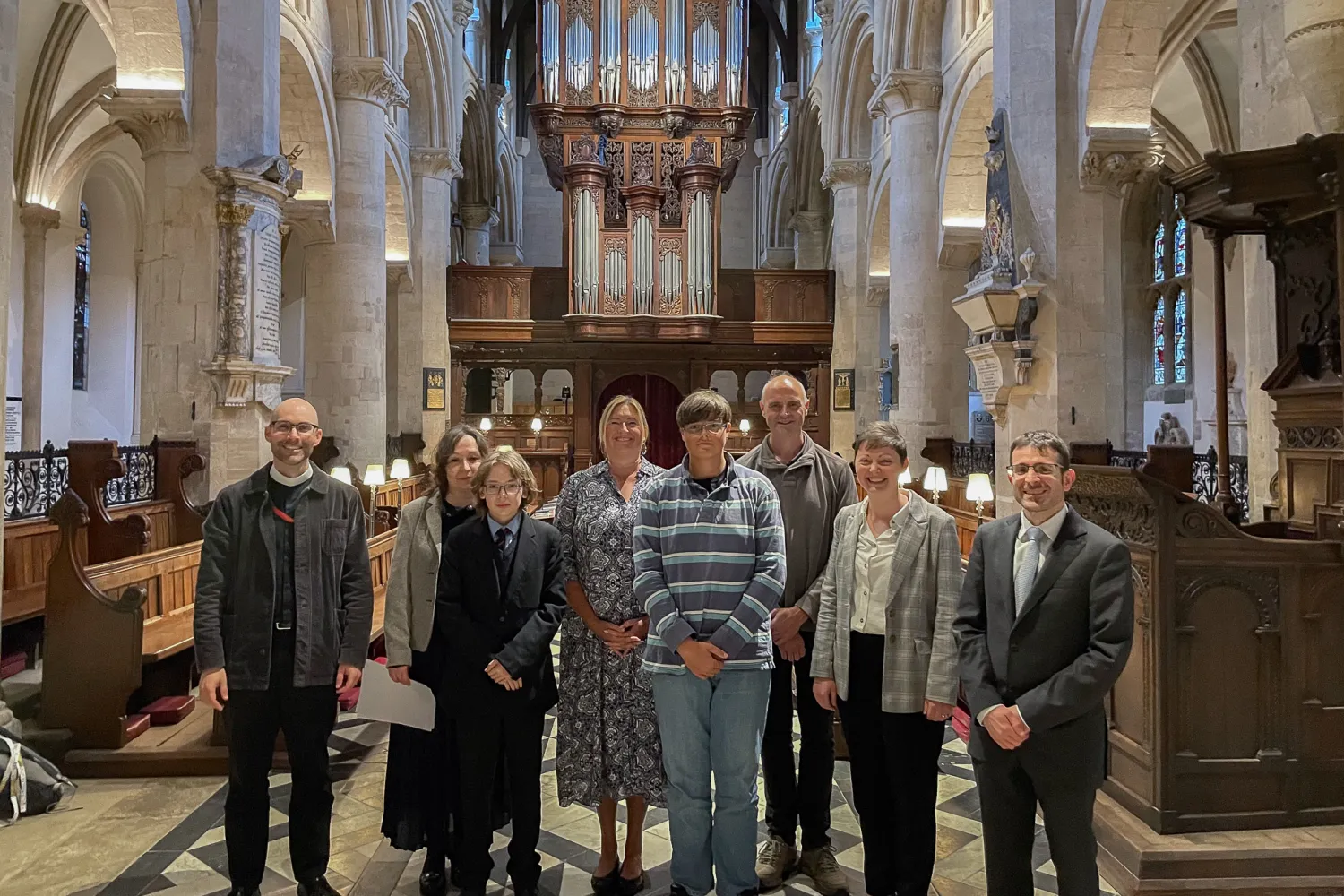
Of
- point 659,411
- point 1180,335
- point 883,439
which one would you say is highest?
point 1180,335

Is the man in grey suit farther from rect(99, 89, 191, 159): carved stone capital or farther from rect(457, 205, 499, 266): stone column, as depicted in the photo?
rect(457, 205, 499, 266): stone column

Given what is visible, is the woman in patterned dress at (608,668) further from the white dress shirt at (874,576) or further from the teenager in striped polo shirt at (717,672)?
the white dress shirt at (874,576)

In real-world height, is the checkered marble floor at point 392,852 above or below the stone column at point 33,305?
below

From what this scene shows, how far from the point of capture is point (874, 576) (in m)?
2.95

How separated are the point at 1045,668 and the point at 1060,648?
0.07 meters

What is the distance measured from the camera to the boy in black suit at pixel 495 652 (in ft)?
9.82

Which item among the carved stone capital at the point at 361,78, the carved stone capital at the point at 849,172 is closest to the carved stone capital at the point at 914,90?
the carved stone capital at the point at 849,172

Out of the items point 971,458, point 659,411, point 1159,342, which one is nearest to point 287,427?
point 971,458

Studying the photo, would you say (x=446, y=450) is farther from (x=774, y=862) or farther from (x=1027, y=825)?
(x=1027, y=825)

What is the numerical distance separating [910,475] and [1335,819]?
8640mm

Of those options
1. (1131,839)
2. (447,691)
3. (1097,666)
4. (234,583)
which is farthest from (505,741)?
(1131,839)

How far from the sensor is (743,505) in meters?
2.88

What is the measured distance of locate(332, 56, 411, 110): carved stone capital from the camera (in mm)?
11352

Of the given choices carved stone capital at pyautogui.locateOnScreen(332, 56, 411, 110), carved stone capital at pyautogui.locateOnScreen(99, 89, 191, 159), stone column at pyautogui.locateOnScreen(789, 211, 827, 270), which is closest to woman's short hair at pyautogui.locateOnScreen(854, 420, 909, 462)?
carved stone capital at pyautogui.locateOnScreen(99, 89, 191, 159)
